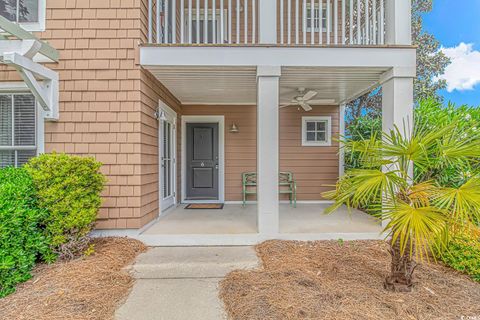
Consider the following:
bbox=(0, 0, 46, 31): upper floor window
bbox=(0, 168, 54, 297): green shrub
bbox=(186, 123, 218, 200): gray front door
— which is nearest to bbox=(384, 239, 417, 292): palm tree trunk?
bbox=(0, 168, 54, 297): green shrub

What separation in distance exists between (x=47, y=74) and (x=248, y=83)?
2.95 m

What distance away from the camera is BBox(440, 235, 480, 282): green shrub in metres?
2.88

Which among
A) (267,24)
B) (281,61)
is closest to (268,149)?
(281,61)

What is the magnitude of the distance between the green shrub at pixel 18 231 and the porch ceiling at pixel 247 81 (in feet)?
7.16

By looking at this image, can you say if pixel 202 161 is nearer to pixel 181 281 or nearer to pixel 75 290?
pixel 181 281

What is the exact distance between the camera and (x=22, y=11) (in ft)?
13.0

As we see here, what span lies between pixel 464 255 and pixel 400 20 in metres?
3.12

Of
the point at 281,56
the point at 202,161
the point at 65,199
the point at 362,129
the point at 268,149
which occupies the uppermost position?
the point at 281,56

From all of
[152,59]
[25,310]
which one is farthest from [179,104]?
[25,310]

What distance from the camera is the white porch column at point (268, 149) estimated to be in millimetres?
3852

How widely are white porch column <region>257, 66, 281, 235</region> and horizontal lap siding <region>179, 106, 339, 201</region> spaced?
2.77m

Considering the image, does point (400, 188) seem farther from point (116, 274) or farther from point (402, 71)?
point (116, 274)

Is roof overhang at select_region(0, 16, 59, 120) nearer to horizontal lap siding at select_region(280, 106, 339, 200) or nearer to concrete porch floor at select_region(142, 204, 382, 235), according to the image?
concrete porch floor at select_region(142, 204, 382, 235)

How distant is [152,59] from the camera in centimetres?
389
